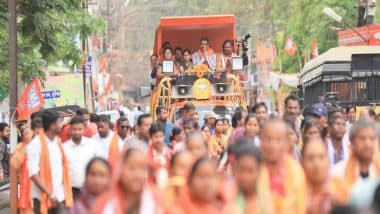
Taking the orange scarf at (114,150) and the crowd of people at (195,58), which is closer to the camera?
the orange scarf at (114,150)

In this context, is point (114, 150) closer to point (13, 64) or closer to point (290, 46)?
point (13, 64)

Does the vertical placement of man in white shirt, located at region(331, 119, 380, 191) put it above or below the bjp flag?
below

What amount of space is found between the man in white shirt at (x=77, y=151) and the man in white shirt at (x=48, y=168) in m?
0.26

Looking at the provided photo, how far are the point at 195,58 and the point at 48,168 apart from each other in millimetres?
11436

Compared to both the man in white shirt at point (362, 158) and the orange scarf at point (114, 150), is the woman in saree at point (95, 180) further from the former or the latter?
the orange scarf at point (114, 150)

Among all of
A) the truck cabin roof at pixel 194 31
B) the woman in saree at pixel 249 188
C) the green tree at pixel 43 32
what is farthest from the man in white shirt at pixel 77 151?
the truck cabin roof at pixel 194 31

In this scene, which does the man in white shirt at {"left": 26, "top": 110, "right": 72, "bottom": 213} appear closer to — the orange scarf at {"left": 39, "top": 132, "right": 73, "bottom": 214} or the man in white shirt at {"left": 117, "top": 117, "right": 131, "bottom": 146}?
the orange scarf at {"left": 39, "top": 132, "right": 73, "bottom": 214}

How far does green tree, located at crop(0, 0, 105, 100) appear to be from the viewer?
1861cm

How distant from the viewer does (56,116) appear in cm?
1060

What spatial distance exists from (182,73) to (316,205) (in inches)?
557

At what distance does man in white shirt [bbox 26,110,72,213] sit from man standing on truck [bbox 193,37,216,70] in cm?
1107

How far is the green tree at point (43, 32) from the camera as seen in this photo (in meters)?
18.6

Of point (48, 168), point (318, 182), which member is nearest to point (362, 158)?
point (318, 182)

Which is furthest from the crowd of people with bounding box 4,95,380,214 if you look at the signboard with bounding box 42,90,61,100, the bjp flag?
the signboard with bounding box 42,90,61,100
